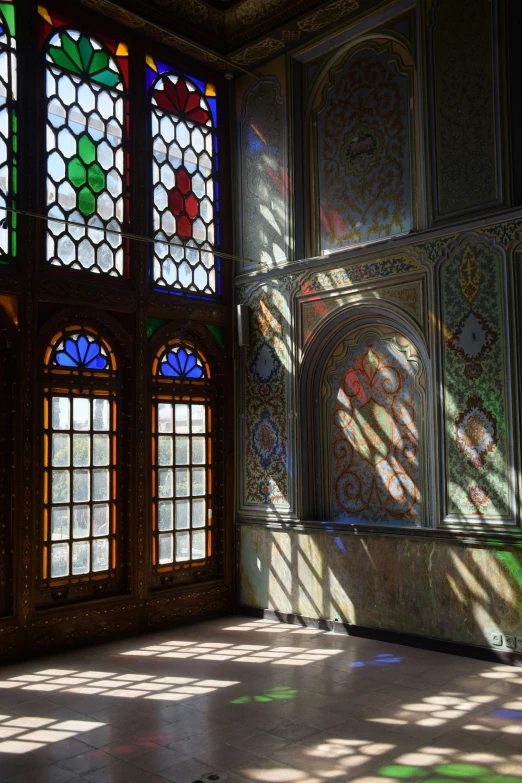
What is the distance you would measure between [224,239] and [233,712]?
474 cm

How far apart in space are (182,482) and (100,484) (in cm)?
90

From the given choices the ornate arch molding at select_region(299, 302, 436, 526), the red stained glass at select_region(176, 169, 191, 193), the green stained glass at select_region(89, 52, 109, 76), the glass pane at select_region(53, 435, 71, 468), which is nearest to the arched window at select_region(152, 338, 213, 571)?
the glass pane at select_region(53, 435, 71, 468)

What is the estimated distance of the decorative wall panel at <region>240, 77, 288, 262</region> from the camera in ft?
24.7

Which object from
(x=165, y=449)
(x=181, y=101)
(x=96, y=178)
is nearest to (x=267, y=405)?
(x=165, y=449)

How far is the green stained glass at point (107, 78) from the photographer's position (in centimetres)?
690

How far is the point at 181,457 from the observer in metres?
7.28

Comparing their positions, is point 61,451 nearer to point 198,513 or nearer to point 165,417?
point 165,417

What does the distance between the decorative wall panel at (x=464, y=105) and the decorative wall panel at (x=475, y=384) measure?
439 mm

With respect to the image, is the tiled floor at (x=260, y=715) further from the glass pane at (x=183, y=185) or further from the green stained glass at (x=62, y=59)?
the green stained glass at (x=62, y=59)

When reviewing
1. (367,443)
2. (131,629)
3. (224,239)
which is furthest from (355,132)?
(131,629)

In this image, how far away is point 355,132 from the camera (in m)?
7.02

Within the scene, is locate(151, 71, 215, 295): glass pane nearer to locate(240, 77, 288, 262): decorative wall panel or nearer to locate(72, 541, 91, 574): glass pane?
locate(240, 77, 288, 262): decorative wall panel

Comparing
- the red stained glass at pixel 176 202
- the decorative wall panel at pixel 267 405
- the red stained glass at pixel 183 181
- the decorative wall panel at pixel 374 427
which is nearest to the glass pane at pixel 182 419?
the decorative wall panel at pixel 267 405

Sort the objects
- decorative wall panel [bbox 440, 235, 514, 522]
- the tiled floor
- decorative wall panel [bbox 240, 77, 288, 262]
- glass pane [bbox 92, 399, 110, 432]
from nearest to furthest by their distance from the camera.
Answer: the tiled floor → decorative wall panel [bbox 440, 235, 514, 522] → glass pane [bbox 92, 399, 110, 432] → decorative wall panel [bbox 240, 77, 288, 262]
